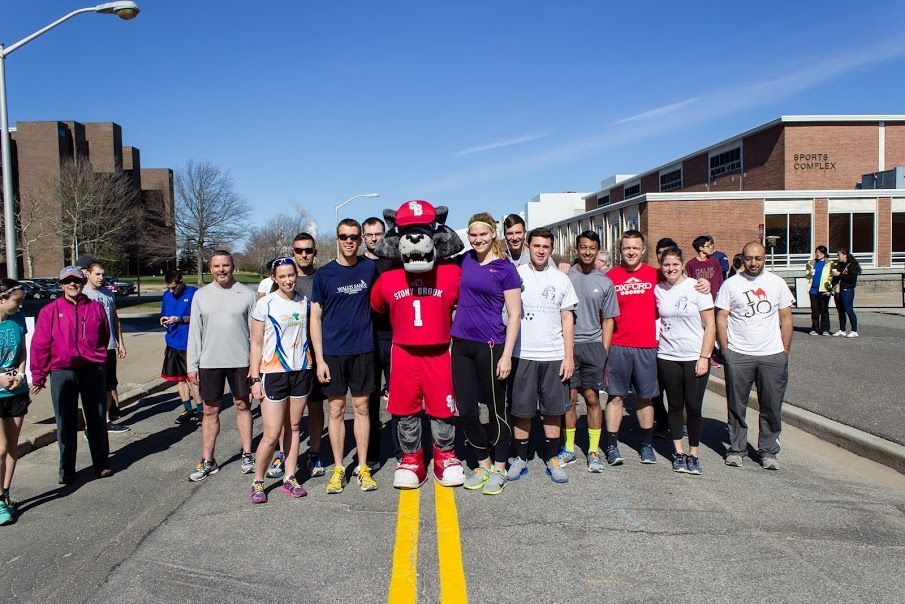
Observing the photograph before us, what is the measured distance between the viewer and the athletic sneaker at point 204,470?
559cm

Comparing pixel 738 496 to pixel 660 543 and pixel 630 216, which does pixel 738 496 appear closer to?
pixel 660 543

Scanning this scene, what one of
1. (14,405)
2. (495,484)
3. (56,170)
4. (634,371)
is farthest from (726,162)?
(56,170)

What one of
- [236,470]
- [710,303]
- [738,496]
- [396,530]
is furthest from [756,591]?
[236,470]

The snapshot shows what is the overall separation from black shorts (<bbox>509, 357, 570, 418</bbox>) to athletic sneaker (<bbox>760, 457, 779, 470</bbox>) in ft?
6.14

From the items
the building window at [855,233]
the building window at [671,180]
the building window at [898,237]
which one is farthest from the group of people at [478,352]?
the building window at [671,180]

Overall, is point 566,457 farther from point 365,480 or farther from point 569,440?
point 365,480

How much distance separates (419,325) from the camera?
5.09 meters

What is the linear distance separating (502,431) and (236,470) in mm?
2464

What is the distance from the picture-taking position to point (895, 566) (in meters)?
3.69

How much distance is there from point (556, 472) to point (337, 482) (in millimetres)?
1773

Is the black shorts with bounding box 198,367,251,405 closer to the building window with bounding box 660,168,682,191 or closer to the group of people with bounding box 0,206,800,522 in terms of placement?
the group of people with bounding box 0,206,800,522

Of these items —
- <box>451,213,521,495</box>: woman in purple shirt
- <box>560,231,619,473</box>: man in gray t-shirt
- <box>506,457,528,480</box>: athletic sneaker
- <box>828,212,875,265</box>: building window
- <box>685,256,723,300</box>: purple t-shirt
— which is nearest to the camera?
<box>451,213,521,495</box>: woman in purple shirt

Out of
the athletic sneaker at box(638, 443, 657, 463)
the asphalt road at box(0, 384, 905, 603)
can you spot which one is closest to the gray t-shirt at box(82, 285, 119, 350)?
the asphalt road at box(0, 384, 905, 603)

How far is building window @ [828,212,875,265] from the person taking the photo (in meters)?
35.9
